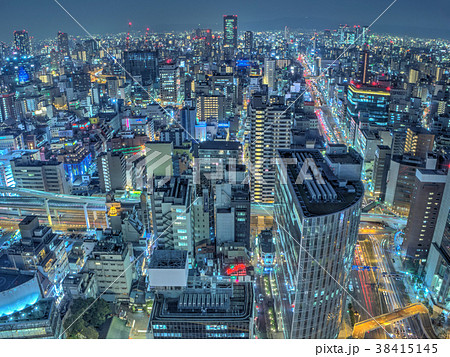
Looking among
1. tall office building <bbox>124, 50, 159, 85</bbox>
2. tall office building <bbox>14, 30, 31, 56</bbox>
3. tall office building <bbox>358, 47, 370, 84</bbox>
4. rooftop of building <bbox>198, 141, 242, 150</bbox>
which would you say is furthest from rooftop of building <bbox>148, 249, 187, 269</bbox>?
tall office building <bbox>124, 50, 159, 85</bbox>

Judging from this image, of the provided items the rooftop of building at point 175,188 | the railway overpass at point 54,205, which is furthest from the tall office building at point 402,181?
the railway overpass at point 54,205

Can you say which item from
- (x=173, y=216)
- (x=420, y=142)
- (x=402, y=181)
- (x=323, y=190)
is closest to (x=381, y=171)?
(x=402, y=181)

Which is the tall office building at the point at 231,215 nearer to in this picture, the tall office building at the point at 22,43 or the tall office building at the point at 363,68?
the tall office building at the point at 22,43

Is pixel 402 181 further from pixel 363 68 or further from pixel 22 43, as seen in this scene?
pixel 363 68
